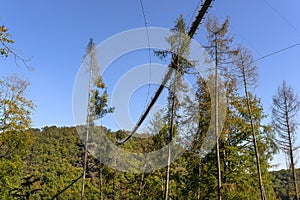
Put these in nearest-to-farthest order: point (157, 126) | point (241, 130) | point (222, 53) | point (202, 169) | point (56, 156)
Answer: point (222, 53) < point (241, 130) < point (202, 169) < point (157, 126) < point (56, 156)

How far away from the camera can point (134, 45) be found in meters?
13.9

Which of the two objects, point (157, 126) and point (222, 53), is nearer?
point (222, 53)

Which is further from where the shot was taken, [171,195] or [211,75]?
[171,195]

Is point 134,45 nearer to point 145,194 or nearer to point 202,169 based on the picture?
point 202,169

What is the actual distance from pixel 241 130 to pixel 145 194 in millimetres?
12374

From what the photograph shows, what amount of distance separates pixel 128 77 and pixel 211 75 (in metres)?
4.66

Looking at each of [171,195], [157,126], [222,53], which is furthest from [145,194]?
[222,53]

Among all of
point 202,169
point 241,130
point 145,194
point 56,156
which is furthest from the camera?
point 56,156

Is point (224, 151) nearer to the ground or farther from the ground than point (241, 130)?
nearer to the ground

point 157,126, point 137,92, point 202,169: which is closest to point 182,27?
point 137,92

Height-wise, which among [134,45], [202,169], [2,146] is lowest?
[202,169]

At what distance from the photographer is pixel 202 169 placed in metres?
15.9

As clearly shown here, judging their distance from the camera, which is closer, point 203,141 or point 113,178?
point 203,141

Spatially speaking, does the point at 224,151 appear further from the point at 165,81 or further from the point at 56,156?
the point at 56,156
